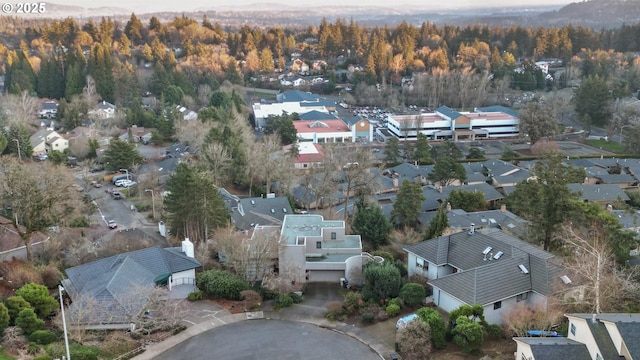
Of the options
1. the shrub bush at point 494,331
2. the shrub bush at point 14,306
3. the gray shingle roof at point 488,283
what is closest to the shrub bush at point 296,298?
the gray shingle roof at point 488,283

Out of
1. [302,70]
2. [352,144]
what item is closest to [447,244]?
[352,144]

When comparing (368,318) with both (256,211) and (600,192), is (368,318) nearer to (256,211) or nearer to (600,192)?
(256,211)

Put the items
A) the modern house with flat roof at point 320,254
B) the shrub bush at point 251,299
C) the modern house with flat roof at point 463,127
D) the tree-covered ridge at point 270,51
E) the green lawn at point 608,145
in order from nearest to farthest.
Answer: the shrub bush at point 251,299, the modern house with flat roof at point 320,254, the green lawn at point 608,145, the modern house with flat roof at point 463,127, the tree-covered ridge at point 270,51

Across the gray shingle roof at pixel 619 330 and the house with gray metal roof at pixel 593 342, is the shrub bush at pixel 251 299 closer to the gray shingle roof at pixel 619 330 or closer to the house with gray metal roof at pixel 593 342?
the house with gray metal roof at pixel 593 342

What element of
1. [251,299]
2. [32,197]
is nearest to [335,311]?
[251,299]

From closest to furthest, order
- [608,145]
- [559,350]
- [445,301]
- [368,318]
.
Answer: [559,350]
[368,318]
[445,301]
[608,145]

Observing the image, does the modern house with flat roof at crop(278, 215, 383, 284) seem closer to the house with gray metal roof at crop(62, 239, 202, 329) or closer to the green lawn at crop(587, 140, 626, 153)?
the house with gray metal roof at crop(62, 239, 202, 329)

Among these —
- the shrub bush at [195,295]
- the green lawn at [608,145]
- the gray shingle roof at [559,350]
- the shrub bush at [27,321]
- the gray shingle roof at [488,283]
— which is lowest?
the green lawn at [608,145]

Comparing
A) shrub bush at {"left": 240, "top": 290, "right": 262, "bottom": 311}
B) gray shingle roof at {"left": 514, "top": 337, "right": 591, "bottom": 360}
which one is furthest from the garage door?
gray shingle roof at {"left": 514, "top": 337, "right": 591, "bottom": 360}
